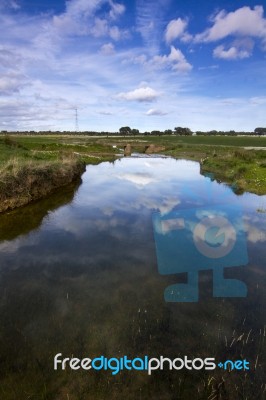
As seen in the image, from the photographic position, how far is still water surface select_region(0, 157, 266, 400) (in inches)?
252

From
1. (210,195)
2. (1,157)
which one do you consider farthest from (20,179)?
(210,195)

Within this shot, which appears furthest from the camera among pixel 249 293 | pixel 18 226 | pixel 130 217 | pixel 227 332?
pixel 130 217

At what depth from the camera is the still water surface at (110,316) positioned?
6.41 metres

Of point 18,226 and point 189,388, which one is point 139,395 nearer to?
point 189,388

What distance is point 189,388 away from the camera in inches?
250

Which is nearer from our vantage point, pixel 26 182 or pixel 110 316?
pixel 110 316

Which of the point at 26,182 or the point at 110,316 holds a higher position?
the point at 26,182

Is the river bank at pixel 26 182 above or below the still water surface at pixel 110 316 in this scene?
above

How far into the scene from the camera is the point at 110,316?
868 centimetres

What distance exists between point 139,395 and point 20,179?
17.1m

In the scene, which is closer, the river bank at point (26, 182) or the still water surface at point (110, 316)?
the still water surface at point (110, 316)

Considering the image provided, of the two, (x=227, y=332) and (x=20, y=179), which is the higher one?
(x=20, y=179)

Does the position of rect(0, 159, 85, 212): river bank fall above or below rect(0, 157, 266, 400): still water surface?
above

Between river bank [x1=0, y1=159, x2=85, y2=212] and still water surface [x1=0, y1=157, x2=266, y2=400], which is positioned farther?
river bank [x1=0, y1=159, x2=85, y2=212]
